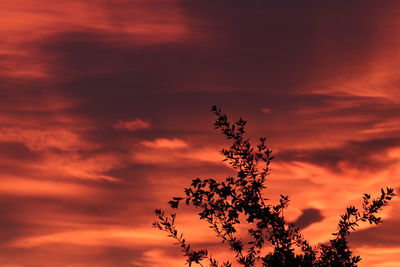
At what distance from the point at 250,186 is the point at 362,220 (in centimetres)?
339

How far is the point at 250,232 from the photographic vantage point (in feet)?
63.9

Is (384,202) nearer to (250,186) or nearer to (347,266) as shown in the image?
(347,266)

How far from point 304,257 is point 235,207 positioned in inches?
90.6

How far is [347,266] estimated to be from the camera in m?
18.8

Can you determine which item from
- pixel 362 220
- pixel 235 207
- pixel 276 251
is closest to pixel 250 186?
pixel 235 207

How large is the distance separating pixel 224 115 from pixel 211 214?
286 centimetres

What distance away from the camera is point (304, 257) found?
1858 cm

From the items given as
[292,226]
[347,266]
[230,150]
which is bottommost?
[347,266]

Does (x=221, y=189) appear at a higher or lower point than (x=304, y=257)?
higher

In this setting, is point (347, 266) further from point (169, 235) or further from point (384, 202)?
point (169, 235)

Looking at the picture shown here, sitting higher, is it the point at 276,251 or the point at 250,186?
the point at 250,186

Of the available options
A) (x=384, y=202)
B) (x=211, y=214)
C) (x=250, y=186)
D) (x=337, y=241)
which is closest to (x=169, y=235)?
(x=211, y=214)

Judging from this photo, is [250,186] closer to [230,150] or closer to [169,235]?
[230,150]

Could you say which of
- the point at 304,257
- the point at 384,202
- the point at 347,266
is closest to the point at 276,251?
the point at 304,257
